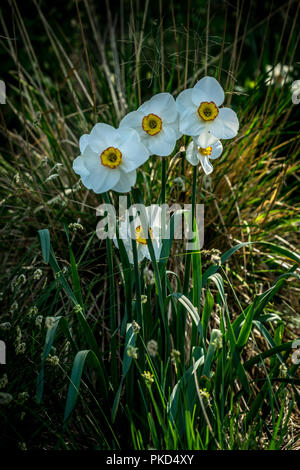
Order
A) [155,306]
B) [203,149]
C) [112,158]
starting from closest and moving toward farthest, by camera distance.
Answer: [112,158], [203,149], [155,306]

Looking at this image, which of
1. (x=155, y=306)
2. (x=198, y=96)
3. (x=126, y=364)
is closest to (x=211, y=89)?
(x=198, y=96)

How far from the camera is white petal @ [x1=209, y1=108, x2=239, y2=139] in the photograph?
1.05 m

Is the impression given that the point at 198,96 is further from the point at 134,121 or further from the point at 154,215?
the point at 154,215

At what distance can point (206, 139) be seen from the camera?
105cm

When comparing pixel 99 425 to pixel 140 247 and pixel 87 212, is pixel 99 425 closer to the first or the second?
pixel 140 247

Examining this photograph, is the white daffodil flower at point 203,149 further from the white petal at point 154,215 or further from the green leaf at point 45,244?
the green leaf at point 45,244

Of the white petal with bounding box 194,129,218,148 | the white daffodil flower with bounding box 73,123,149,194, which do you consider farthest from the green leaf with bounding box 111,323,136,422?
the white petal with bounding box 194,129,218,148

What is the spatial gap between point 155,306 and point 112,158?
28.8 inches

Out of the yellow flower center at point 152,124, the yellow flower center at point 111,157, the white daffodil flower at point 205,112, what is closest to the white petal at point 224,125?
the white daffodil flower at point 205,112

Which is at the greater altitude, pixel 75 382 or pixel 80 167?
pixel 80 167

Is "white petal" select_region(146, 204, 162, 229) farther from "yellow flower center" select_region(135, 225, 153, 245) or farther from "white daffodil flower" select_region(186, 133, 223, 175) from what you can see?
"white daffodil flower" select_region(186, 133, 223, 175)

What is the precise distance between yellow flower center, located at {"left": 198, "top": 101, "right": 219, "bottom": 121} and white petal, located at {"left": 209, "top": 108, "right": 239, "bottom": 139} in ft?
0.04
